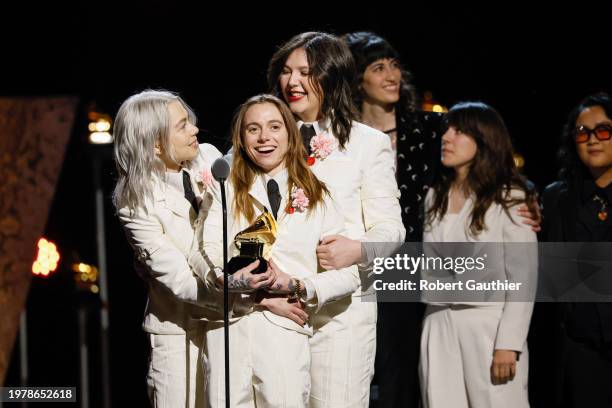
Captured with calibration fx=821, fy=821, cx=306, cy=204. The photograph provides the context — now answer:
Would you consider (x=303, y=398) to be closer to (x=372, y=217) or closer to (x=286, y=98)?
(x=372, y=217)

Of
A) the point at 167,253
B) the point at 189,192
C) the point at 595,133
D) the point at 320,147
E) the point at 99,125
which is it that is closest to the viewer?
the point at 167,253

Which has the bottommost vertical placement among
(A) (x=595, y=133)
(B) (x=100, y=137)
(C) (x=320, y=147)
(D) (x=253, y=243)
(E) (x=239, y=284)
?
(E) (x=239, y=284)

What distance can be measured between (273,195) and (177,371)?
0.67 metres

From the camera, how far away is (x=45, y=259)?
446 centimetres

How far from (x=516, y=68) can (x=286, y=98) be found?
194 centimetres

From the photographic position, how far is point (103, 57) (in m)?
4.09

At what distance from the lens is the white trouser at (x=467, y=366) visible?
310 cm

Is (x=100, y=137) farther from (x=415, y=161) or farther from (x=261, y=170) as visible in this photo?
(x=261, y=170)

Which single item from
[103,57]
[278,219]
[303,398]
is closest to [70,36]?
[103,57]

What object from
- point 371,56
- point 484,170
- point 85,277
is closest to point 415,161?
point 484,170

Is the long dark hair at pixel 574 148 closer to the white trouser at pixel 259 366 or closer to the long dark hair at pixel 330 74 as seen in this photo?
the long dark hair at pixel 330 74

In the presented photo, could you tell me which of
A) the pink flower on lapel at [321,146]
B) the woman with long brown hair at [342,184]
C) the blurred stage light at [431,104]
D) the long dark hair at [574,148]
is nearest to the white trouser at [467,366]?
the woman with long brown hair at [342,184]

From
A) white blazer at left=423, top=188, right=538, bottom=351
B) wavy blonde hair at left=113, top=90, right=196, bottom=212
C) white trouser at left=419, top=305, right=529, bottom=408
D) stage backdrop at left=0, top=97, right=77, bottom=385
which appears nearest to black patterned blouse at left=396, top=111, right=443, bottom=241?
white blazer at left=423, top=188, right=538, bottom=351

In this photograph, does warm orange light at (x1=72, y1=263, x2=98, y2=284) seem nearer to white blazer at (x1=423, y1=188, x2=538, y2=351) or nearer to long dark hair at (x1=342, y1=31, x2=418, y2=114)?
long dark hair at (x1=342, y1=31, x2=418, y2=114)
